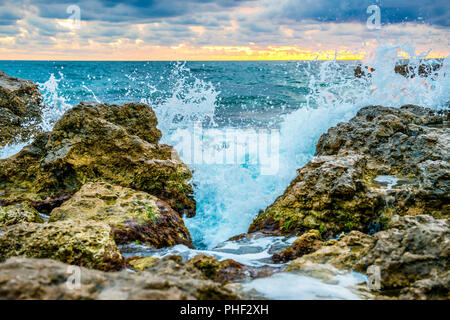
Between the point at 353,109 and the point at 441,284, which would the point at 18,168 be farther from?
the point at 353,109

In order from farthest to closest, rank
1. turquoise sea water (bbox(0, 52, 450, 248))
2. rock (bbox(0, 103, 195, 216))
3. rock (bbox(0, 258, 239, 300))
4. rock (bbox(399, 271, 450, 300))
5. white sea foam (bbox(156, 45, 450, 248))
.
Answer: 1. turquoise sea water (bbox(0, 52, 450, 248))
2. white sea foam (bbox(156, 45, 450, 248))
3. rock (bbox(0, 103, 195, 216))
4. rock (bbox(399, 271, 450, 300))
5. rock (bbox(0, 258, 239, 300))

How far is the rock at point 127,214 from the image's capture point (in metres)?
3.12

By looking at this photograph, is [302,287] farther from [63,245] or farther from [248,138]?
[248,138]

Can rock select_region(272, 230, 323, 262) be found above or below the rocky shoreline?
below

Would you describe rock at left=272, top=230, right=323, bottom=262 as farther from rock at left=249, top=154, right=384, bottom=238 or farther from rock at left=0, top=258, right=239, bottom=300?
rock at left=0, top=258, right=239, bottom=300

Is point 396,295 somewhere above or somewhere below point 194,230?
above

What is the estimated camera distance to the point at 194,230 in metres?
4.57

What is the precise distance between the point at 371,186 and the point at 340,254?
65.2 inches

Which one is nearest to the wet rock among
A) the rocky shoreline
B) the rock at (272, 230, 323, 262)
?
the rocky shoreline

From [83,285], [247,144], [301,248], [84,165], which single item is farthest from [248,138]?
[83,285]

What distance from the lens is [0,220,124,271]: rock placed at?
219cm

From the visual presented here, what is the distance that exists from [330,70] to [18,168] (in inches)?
309
